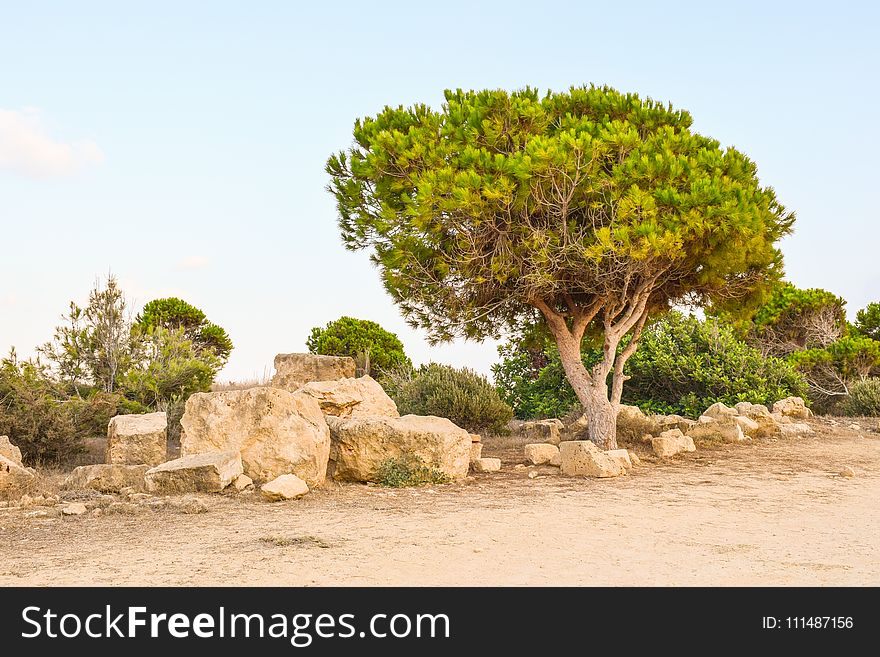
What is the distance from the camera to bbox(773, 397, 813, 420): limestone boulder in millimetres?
17616

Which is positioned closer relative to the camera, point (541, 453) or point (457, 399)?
point (541, 453)

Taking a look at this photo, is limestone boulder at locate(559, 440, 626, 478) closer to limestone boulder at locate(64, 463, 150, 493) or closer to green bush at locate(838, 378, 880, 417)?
limestone boulder at locate(64, 463, 150, 493)

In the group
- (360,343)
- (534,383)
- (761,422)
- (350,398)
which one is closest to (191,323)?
(360,343)

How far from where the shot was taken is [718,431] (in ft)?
47.6

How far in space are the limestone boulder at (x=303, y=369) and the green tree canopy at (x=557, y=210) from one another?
205 centimetres

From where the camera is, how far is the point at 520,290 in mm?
13734

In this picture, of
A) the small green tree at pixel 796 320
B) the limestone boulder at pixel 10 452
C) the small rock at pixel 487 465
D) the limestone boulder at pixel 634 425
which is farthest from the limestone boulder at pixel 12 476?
the small green tree at pixel 796 320

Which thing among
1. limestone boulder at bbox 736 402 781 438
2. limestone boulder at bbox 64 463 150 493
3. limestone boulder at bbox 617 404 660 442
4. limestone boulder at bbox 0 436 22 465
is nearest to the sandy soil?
limestone boulder at bbox 64 463 150 493

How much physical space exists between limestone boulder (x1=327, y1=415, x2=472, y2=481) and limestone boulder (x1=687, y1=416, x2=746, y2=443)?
5753 millimetres

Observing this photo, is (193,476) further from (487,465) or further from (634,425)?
(634,425)

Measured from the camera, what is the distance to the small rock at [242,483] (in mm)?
9484

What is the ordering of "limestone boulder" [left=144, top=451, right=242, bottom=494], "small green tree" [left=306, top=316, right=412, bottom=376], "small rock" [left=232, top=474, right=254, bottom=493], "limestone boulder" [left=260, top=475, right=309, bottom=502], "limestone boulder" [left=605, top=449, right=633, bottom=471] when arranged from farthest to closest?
"small green tree" [left=306, top=316, right=412, bottom=376] → "limestone boulder" [left=605, top=449, right=633, bottom=471] → "small rock" [left=232, top=474, right=254, bottom=493] → "limestone boulder" [left=144, top=451, right=242, bottom=494] → "limestone boulder" [left=260, top=475, right=309, bottom=502]

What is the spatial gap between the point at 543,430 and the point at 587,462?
5193 millimetres
